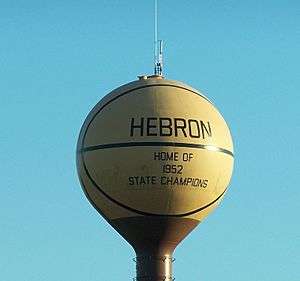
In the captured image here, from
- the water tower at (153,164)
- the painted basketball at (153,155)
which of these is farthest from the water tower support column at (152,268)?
the painted basketball at (153,155)

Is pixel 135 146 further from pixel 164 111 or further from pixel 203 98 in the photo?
pixel 203 98

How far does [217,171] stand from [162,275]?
4.19 meters

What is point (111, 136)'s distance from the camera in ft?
102

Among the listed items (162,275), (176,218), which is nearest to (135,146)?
(176,218)

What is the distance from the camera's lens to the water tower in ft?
102

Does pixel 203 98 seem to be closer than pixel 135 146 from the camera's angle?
No

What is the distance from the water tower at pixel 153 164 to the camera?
30969mm

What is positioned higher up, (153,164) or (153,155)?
(153,155)

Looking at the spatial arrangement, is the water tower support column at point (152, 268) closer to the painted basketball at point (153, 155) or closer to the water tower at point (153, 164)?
the water tower at point (153, 164)

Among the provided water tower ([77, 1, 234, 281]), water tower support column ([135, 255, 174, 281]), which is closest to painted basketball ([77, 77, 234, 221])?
water tower ([77, 1, 234, 281])

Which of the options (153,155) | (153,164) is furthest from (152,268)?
(153,155)

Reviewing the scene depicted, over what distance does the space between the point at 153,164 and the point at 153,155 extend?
0.97ft

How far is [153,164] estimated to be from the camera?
30.9 m

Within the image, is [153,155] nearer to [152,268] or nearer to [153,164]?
[153,164]
